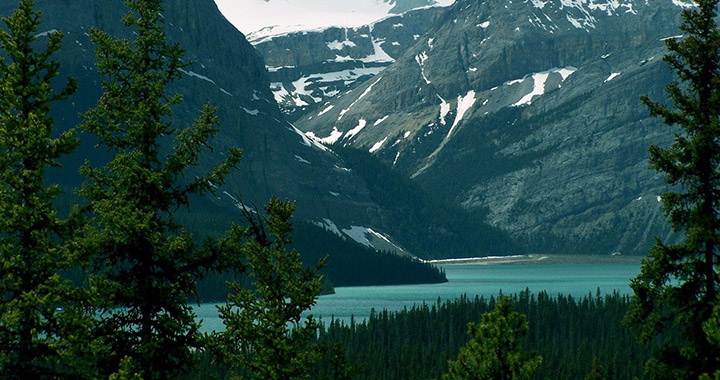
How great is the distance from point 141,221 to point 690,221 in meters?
17.2

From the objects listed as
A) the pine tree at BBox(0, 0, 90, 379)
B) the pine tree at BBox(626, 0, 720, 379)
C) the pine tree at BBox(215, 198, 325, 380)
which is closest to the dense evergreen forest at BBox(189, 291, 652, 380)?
the pine tree at BBox(215, 198, 325, 380)

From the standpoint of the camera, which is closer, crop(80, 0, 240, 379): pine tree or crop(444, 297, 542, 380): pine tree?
crop(80, 0, 240, 379): pine tree

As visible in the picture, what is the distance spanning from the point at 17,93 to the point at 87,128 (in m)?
2.26

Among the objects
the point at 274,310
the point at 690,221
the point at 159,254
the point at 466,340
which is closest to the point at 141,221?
the point at 159,254

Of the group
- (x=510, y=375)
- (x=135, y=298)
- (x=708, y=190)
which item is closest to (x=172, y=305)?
(x=135, y=298)

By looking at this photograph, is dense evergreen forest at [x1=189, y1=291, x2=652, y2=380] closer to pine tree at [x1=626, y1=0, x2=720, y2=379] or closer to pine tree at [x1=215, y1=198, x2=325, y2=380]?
pine tree at [x1=215, y1=198, x2=325, y2=380]

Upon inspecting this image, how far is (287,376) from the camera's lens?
26.6 meters

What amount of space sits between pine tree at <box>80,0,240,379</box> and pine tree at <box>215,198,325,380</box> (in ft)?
4.83

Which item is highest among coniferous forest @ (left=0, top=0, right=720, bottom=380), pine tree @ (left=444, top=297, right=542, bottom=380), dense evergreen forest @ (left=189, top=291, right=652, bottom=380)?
coniferous forest @ (left=0, top=0, right=720, bottom=380)

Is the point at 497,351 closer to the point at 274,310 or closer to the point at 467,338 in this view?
the point at 274,310

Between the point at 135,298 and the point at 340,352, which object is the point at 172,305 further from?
the point at 340,352

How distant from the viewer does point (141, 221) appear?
27453mm

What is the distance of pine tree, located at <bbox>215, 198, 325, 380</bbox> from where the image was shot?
26641 mm

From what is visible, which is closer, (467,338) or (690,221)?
(690,221)
